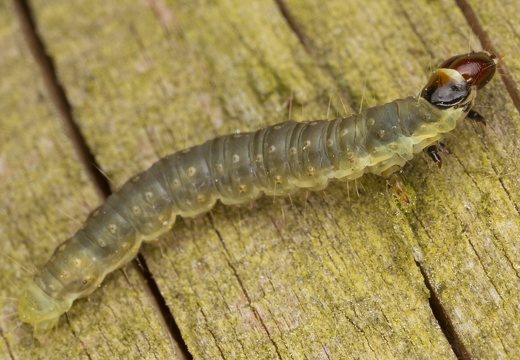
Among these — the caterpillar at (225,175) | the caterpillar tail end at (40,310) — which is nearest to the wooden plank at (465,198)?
the caterpillar at (225,175)

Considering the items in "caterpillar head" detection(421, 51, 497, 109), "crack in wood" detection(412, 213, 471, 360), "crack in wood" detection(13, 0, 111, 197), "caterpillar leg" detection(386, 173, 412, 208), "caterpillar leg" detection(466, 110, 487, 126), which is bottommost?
"crack in wood" detection(412, 213, 471, 360)

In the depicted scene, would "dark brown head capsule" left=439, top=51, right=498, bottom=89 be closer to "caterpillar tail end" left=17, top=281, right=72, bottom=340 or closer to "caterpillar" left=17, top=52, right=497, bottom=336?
"caterpillar" left=17, top=52, right=497, bottom=336

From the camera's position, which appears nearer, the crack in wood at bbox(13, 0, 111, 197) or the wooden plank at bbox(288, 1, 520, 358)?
the wooden plank at bbox(288, 1, 520, 358)

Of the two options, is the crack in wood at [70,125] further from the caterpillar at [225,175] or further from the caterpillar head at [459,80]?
the caterpillar head at [459,80]

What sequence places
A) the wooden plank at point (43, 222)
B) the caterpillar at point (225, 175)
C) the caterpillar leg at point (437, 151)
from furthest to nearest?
the wooden plank at point (43, 222)
the caterpillar leg at point (437, 151)
the caterpillar at point (225, 175)

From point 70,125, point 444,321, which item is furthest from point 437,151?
point 70,125

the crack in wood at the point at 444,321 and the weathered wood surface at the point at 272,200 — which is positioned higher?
the weathered wood surface at the point at 272,200

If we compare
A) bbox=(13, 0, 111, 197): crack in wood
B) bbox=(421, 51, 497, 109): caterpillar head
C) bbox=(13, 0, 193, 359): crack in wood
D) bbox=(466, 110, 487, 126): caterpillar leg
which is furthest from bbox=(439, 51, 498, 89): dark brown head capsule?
bbox=(13, 0, 111, 197): crack in wood
